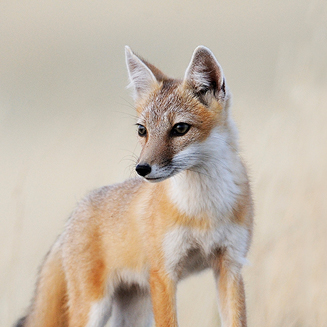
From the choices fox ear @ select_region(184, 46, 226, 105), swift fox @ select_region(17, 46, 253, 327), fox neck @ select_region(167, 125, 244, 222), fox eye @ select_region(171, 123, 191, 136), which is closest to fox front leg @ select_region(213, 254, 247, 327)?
swift fox @ select_region(17, 46, 253, 327)

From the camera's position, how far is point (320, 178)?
4.24 meters

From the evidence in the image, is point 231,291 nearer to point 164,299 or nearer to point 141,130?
point 164,299

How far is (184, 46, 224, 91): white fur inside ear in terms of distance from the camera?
3412mm

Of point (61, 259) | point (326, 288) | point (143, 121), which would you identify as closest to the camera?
point (143, 121)

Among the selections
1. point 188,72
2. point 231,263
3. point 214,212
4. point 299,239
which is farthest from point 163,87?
point 299,239

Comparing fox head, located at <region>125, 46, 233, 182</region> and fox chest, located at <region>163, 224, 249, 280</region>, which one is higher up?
fox head, located at <region>125, 46, 233, 182</region>

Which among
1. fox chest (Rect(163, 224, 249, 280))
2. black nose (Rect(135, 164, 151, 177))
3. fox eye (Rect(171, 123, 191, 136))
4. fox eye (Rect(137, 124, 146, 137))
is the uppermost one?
fox eye (Rect(171, 123, 191, 136))

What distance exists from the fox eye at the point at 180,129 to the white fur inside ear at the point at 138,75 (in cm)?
52

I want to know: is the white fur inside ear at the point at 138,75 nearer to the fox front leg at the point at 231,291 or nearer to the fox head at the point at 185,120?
the fox head at the point at 185,120

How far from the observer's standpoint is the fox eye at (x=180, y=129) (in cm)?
341

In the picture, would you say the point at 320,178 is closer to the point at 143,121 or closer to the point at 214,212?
Answer: the point at 214,212

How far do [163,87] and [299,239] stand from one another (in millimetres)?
1450

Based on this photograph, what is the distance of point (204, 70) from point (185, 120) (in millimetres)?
339

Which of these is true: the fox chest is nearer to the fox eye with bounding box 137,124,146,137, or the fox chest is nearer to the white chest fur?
the white chest fur
